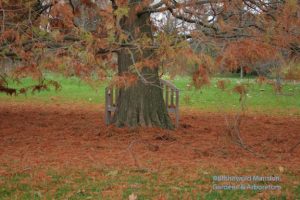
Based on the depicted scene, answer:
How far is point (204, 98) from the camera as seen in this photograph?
21.0m

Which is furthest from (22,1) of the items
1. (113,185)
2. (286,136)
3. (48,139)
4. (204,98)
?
(204,98)

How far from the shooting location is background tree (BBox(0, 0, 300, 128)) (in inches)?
274

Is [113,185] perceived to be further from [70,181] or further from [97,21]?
[97,21]

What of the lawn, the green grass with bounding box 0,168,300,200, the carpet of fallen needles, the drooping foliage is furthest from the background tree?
the green grass with bounding box 0,168,300,200

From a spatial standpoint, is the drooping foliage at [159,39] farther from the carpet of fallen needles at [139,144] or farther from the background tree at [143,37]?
the carpet of fallen needles at [139,144]

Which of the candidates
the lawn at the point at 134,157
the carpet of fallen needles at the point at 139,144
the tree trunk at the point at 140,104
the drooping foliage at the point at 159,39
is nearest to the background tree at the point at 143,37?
the drooping foliage at the point at 159,39

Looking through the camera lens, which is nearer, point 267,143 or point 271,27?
point 271,27

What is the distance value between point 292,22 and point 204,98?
1315 cm

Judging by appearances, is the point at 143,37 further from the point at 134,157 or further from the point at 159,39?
the point at 134,157

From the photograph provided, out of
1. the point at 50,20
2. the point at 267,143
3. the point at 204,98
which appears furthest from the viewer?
the point at 204,98

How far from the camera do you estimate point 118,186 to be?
565 centimetres

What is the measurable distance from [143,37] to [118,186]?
294 cm

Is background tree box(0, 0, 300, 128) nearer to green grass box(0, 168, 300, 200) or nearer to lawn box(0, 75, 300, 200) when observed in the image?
lawn box(0, 75, 300, 200)

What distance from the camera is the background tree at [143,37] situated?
697cm
